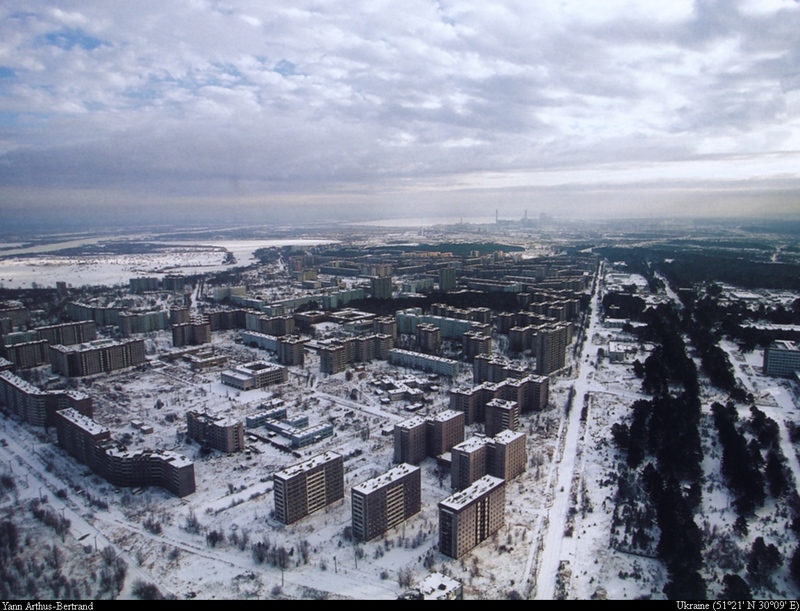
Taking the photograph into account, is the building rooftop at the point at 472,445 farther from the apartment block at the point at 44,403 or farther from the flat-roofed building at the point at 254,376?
the apartment block at the point at 44,403

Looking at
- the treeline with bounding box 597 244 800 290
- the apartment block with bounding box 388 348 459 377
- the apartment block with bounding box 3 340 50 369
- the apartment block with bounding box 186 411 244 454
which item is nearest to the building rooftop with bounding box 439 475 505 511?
the apartment block with bounding box 186 411 244 454

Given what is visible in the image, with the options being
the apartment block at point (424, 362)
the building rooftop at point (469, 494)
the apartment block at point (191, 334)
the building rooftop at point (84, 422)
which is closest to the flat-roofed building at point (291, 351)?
the apartment block at point (424, 362)

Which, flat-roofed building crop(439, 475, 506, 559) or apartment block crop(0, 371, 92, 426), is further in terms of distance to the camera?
apartment block crop(0, 371, 92, 426)

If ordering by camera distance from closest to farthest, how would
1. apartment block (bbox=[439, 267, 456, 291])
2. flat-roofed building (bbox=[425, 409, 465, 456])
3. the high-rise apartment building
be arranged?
flat-roofed building (bbox=[425, 409, 465, 456])
the high-rise apartment building
apartment block (bbox=[439, 267, 456, 291])

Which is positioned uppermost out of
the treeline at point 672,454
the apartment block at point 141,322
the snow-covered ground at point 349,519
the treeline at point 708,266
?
the treeline at point 708,266

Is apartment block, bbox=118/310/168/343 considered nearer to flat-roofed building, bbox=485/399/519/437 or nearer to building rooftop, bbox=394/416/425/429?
building rooftop, bbox=394/416/425/429

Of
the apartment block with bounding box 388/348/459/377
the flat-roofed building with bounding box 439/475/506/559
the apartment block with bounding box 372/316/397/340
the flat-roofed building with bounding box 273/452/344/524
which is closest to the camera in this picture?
the flat-roofed building with bounding box 439/475/506/559

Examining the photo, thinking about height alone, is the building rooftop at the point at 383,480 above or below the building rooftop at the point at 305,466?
below
